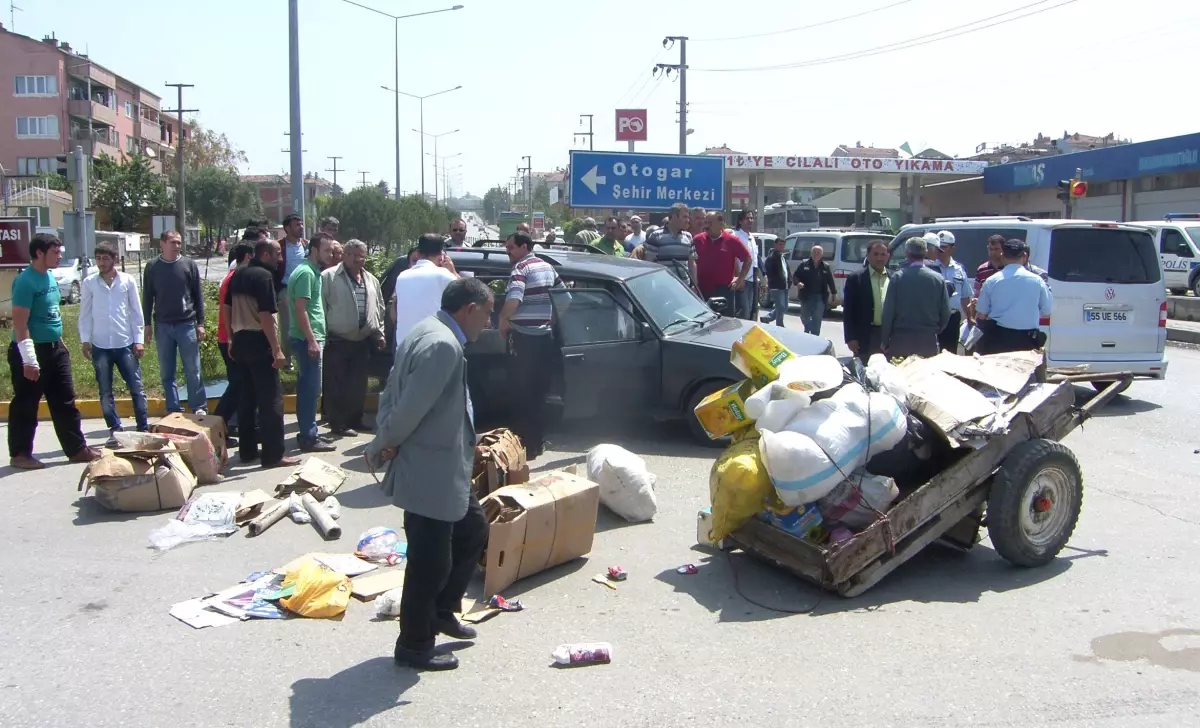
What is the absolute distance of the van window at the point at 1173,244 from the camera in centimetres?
2509

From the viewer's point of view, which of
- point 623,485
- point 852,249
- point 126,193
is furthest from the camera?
point 126,193

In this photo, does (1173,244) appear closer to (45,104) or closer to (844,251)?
(844,251)

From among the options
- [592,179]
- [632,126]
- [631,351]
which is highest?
[632,126]

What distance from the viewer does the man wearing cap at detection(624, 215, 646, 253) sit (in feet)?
45.5

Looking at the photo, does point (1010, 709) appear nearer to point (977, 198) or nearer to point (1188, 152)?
point (1188, 152)

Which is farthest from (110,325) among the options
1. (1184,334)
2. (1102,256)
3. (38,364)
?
(1184,334)

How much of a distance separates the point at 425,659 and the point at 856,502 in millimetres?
2280

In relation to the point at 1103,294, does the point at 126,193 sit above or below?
above

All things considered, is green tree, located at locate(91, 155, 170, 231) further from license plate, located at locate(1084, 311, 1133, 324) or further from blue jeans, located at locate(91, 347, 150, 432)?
license plate, located at locate(1084, 311, 1133, 324)

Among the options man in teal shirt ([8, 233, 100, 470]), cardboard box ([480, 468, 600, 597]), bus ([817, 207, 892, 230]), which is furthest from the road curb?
bus ([817, 207, 892, 230])

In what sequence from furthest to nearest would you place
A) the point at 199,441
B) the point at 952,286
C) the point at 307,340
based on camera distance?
the point at 952,286, the point at 307,340, the point at 199,441

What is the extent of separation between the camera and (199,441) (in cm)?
731

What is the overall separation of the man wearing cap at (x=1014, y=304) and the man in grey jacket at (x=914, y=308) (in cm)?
86

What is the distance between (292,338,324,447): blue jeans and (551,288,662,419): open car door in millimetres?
2057
